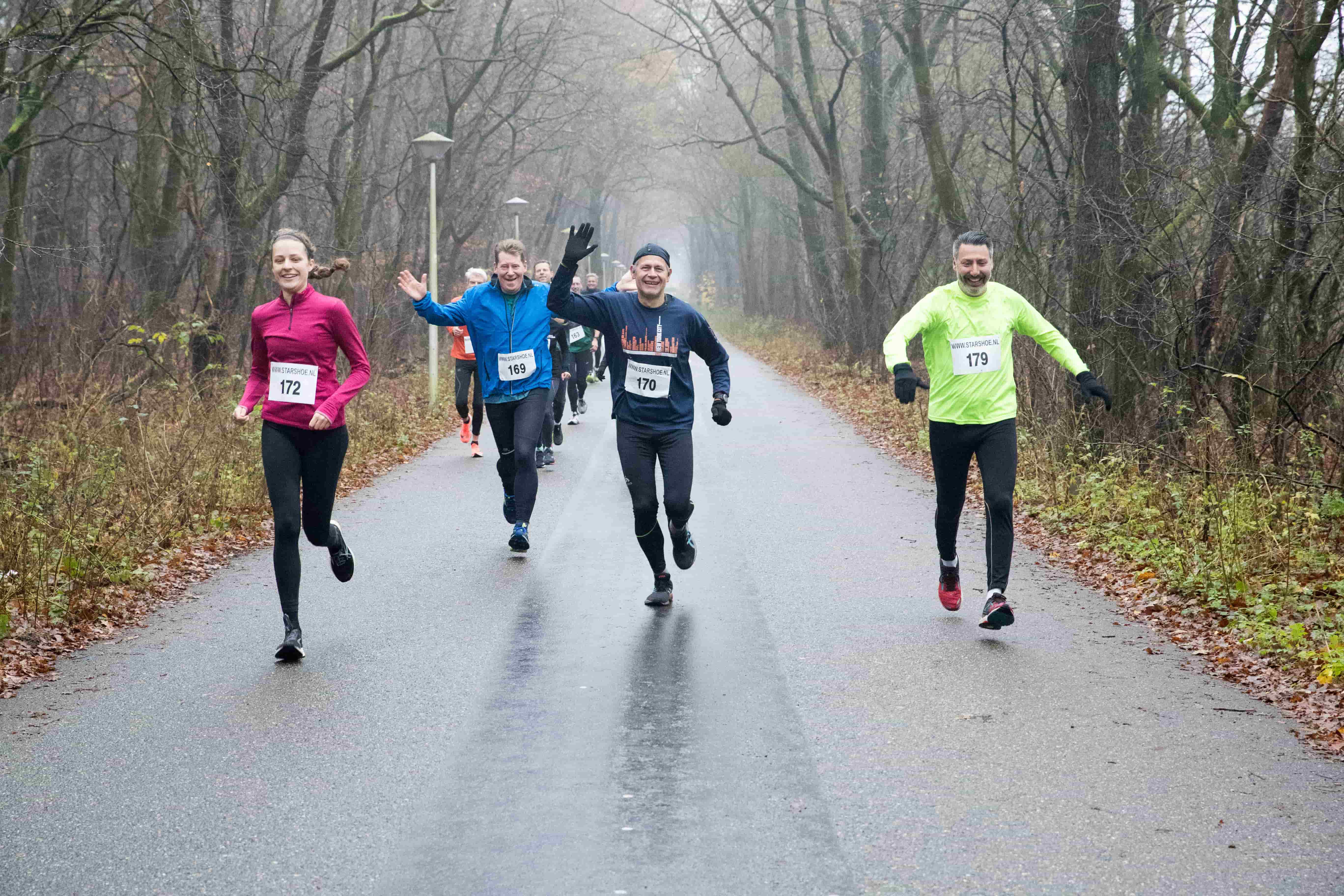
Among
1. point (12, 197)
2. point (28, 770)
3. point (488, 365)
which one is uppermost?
point (12, 197)

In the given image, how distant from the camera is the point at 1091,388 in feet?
22.3

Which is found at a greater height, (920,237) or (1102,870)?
(920,237)

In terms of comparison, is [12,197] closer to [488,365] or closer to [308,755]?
[488,365]

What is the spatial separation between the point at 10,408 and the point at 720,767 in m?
10.5

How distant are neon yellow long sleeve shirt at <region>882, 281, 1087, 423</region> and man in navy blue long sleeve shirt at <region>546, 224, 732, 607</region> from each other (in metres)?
1.03

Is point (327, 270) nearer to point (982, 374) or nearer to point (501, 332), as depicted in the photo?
point (501, 332)

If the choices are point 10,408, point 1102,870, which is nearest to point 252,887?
point 1102,870

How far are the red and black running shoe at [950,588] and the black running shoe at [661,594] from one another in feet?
4.77

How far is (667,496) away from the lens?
7324 mm

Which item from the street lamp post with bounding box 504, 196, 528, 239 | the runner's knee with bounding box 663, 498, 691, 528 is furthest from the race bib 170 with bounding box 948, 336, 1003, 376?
the street lamp post with bounding box 504, 196, 528, 239

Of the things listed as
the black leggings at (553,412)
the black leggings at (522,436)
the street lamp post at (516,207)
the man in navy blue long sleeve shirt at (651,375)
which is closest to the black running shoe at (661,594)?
the man in navy blue long sleeve shirt at (651,375)

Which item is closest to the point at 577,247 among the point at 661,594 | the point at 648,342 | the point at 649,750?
the point at 648,342

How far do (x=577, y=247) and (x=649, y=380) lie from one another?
777 millimetres

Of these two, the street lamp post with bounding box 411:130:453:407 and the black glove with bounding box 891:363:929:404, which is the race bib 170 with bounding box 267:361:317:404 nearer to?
the black glove with bounding box 891:363:929:404
